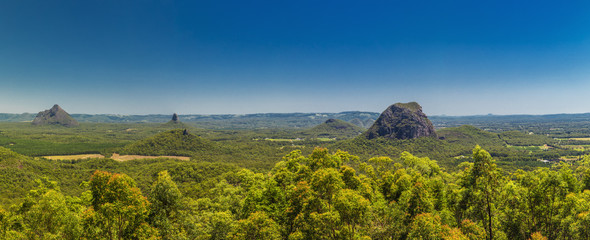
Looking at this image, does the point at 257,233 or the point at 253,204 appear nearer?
the point at 257,233

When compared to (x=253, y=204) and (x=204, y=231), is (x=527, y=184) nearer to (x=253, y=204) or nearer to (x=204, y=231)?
(x=253, y=204)

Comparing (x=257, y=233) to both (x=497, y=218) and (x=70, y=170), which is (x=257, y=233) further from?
(x=70, y=170)

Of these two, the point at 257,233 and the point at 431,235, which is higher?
the point at 431,235

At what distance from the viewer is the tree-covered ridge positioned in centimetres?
2089

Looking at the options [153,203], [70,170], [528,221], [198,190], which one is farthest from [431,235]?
[70,170]

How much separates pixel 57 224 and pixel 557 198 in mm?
58338

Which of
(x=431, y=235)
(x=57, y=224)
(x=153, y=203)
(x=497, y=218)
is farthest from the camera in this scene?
(x=497, y=218)

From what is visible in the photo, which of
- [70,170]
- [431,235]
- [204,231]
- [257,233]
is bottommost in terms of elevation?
[70,170]

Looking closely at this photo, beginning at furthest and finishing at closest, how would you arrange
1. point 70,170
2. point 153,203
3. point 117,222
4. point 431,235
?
point 70,170 → point 153,203 → point 117,222 → point 431,235

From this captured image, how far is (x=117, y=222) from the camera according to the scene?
20.9 metres

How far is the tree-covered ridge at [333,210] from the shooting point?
20891 millimetres

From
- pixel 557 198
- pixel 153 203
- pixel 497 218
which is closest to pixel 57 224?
pixel 153 203

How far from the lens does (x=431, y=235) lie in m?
19.5

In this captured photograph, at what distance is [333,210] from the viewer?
2295cm
